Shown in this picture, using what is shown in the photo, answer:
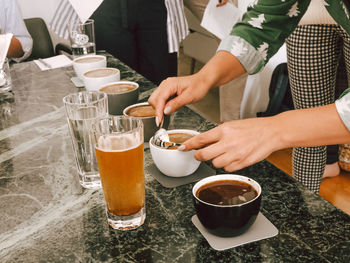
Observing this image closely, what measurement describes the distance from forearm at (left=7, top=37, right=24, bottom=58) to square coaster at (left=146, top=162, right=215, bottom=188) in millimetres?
1849

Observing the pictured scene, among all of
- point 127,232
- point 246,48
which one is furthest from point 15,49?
point 127,232

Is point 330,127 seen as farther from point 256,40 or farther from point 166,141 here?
point 256,40

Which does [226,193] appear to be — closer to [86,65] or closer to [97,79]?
[97,79]

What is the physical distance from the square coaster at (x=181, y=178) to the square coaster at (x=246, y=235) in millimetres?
160

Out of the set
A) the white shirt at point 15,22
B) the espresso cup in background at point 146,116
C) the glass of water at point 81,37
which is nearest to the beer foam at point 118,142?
the espresso cup in background at point 146,116

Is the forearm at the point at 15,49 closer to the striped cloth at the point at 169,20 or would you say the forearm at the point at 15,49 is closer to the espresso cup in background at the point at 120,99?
the striped cloth at the point at 169,20

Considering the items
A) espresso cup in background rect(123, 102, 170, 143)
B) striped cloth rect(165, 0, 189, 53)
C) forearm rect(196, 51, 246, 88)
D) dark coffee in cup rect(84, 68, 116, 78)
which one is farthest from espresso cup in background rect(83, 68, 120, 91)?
striped cloth rect(165, 0, 189, 53)

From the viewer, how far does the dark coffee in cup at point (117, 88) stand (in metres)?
1.29

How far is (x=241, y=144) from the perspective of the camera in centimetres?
82

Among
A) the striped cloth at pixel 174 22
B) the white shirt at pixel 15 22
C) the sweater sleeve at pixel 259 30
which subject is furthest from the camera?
the white shirt at pixel 15 22

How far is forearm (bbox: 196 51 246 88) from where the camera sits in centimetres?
117

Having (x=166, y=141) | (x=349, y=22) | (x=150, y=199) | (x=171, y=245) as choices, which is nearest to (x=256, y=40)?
(x=349, y=22)

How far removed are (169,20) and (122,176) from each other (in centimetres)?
166

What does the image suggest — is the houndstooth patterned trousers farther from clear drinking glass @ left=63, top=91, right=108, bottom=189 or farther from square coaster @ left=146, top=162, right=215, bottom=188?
clear drinking glass @ left=63, top=91, right=108, bottom=189
